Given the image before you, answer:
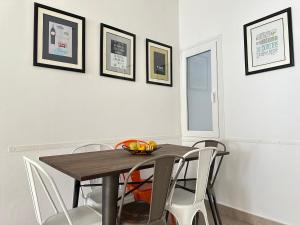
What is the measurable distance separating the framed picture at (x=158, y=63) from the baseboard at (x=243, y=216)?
5.70ft

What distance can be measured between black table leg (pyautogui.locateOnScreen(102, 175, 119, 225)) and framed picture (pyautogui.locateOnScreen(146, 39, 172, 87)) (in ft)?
5.97

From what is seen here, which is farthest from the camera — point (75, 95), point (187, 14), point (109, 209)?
point (187, 14)

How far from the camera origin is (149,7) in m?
3.01

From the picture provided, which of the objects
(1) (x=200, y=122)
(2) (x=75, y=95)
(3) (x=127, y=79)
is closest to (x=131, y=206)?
(2) (x=75, y=95)

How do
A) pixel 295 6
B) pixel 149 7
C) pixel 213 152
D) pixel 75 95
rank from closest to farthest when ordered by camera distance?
pixel 213 152 < pixel 295 6 < pixel 75 95 < pixel 149 7

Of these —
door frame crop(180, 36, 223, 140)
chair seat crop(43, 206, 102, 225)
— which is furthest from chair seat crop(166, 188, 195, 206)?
door frame crop(180, 36, 223, 140)

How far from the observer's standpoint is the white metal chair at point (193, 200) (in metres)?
1.56

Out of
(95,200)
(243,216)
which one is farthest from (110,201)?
(243,216)

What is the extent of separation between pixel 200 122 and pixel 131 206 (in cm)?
175

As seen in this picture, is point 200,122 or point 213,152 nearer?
point 213,152

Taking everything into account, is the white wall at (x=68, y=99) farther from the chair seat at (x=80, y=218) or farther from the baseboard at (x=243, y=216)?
the baseboard at (x=243, y=216)

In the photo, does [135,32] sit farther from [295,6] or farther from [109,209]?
[109,209]

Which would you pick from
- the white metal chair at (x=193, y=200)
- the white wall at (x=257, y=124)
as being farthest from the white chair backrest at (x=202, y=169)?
the white wall at (x=257, y=124)

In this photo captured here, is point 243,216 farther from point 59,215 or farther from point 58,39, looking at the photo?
point 58,39
